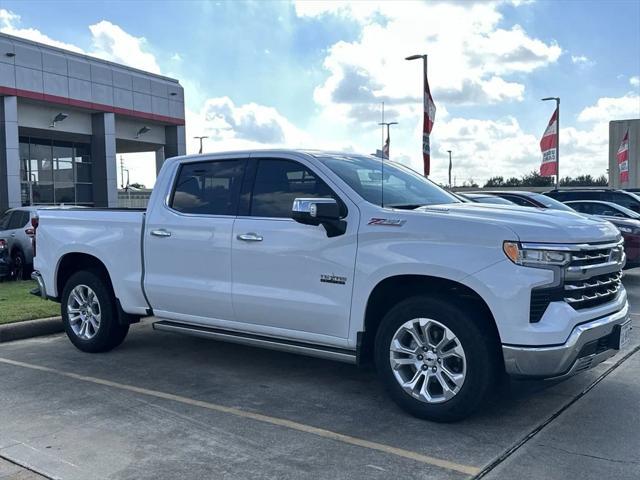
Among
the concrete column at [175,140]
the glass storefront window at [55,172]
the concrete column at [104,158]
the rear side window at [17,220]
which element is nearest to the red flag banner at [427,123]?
the rear side window at [17,220]

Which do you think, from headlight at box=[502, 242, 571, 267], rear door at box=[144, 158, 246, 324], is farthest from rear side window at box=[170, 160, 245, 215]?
headlight at box=[502, 242, 571, 267]

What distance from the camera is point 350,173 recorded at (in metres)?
5.66

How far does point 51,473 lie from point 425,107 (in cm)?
1405

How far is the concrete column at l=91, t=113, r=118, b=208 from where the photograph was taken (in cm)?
2802

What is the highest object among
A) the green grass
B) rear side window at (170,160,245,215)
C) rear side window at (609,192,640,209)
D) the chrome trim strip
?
rear side window at (170,160,245,215)

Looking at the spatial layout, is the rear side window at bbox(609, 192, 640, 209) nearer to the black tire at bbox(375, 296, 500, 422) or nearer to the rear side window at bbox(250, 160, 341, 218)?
the rear side window at bbox(250, 160, 341, 218)

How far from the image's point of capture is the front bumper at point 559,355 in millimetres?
4383

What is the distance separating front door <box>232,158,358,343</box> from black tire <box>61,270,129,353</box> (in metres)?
1.87

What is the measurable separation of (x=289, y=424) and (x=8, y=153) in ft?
73.2

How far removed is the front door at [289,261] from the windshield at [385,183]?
0.73ft

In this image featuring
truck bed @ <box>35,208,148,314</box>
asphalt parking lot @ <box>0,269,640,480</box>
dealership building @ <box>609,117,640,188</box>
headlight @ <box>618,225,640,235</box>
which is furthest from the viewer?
dealership building @ <box>609,117,640,188</box>

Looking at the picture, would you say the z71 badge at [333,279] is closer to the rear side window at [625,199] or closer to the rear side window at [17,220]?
the rear side window at [17,220]

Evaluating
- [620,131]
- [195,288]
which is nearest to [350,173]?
[195,288]

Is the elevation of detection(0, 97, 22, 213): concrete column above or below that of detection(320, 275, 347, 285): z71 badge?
above
